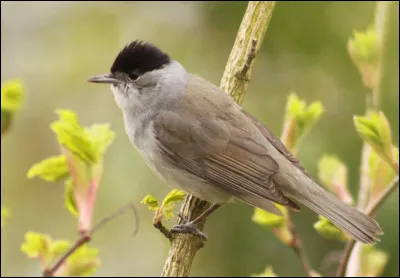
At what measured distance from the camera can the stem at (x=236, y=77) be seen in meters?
1.67

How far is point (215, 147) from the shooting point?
7.66 feet

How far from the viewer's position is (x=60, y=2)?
3838 millimetres

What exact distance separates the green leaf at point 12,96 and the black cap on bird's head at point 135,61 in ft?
2.73

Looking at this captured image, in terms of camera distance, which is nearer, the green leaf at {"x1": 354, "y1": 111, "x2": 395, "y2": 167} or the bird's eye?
the green leaf at {"x1": 354, "y1": 111, "x2": 395, "y2": 167}

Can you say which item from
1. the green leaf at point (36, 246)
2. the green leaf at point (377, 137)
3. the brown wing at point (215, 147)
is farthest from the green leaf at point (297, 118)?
the green leaf at point (36, 246)

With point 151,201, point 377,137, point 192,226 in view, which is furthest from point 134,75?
point 377,137

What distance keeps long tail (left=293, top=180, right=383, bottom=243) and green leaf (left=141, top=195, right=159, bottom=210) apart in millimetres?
463

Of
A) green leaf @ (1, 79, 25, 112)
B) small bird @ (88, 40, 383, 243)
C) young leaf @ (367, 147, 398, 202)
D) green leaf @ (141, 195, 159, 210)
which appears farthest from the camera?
small bird @ (88, 40, 383, 243)

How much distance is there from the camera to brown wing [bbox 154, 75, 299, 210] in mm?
2283

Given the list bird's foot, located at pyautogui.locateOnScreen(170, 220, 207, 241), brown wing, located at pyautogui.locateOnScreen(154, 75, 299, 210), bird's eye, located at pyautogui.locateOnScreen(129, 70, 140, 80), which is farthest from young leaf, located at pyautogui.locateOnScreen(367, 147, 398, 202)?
bird's eye, located at pyautogui.locateOnScreen(129, 70, 140, 80)

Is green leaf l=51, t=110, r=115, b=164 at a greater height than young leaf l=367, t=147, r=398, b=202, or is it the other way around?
young leaf l=367, t=147, r=398, b=202

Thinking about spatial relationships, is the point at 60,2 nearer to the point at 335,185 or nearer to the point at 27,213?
the point at 27,213

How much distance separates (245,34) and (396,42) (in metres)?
1.17

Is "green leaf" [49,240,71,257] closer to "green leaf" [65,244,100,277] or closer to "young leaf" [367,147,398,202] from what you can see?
"green leaf" [65,244,100,277]
